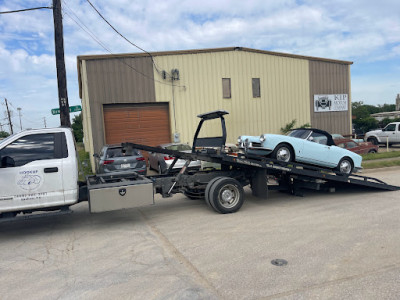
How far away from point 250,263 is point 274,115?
17.2 meters

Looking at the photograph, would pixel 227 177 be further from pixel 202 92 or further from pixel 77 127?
pixel 77 127

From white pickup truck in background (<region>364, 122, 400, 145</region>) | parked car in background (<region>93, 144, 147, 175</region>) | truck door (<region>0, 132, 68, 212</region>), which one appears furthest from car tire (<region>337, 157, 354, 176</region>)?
white pickup truck in background (<region>364, 122, 400, 145</region>)

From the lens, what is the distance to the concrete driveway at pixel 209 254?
Answer: 382 centimetres

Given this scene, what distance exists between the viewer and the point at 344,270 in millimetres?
4172

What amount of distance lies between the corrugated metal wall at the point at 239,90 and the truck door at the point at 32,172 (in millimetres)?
12439

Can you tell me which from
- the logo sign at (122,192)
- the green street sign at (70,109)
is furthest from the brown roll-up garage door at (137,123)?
the logo sign at (122,192)

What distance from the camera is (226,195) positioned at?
24.4 ft

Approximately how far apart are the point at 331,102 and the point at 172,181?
712 inches

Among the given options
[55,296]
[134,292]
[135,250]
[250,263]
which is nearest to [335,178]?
[250,263]

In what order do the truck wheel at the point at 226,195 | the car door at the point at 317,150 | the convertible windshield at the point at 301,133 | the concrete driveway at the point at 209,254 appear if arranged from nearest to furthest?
the concrete driveway at the point at 209,254 < the truck wheel at the point at 226,195 < the car door at the point at 317,150 < the convertible windshield at the point at 301,133

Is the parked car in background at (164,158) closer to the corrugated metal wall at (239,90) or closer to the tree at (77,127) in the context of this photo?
the corrugated metal wall at (239,90)

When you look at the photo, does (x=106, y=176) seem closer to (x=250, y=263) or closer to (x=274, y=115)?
(x=250, y=263)

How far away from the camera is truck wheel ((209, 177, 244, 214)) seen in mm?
7219

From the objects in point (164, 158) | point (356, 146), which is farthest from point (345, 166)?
point (356, 146)
